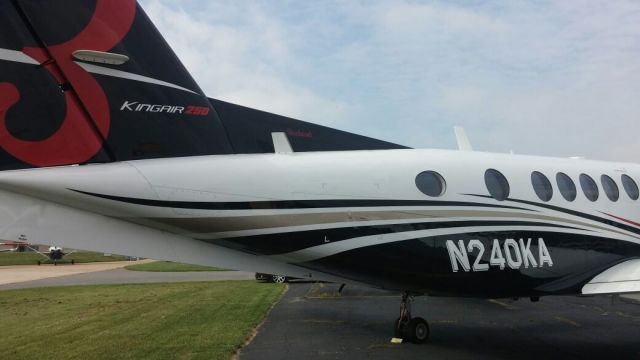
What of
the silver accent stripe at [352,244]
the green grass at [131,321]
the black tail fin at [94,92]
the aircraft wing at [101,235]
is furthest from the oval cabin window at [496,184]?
the green grass at [131,321]

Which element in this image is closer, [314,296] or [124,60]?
[124,60]

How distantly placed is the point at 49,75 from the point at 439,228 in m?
4.87

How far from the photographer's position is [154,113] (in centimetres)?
591

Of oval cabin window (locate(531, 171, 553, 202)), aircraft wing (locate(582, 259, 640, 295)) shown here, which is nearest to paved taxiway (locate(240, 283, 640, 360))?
aircraft wing (locate(582, 259, 640, 295))

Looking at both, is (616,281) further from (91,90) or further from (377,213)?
(91,90)

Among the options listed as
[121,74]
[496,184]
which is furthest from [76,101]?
[496,184]

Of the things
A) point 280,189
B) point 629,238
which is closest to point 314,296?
point 629,238

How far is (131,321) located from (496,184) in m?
8.52

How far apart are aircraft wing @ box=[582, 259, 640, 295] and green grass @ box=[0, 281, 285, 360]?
18.2 feet

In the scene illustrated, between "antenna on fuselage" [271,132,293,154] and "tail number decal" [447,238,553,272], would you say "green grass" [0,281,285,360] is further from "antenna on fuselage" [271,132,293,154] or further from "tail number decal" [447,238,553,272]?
"tail number decal" [447,238,553,272]

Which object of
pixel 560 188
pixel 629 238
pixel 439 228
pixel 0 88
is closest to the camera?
pixel 0 88

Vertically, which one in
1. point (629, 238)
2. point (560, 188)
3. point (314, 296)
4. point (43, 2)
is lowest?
point (314, 296)

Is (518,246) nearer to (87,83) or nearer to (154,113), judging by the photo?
(154,113)

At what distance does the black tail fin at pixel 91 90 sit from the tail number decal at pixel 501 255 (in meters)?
3.34
